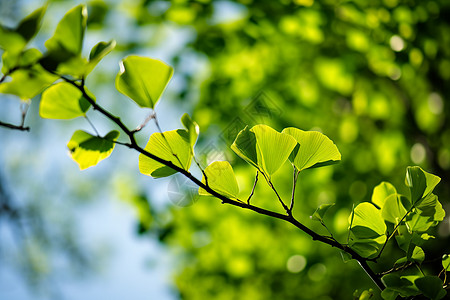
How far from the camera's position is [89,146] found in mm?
306

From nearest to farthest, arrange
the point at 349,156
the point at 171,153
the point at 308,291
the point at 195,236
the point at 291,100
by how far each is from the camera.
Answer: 1. the point at 171,153
2. the point at 291,100
3. the point at 349,156
4. the point at 308,291
5. the point at 195,236

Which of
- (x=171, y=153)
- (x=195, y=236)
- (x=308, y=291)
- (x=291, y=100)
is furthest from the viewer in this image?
(x=195, y=236)

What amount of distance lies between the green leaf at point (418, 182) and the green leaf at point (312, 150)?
0.23ft

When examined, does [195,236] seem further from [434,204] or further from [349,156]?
[434,204]

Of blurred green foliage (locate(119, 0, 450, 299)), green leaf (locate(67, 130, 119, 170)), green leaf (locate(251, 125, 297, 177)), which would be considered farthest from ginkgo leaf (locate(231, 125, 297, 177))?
blurred green foliage (locate(119, 0, 450, 299))

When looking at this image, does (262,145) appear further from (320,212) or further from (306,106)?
(306,106)

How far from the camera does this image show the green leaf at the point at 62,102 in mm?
283

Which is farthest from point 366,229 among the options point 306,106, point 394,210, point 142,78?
point 306,106

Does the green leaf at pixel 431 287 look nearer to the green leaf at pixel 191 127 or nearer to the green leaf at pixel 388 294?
the green leaf at pixel 388 294

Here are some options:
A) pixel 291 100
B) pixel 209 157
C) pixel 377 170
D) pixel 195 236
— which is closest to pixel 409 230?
pixel 209 157

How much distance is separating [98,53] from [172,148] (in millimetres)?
102

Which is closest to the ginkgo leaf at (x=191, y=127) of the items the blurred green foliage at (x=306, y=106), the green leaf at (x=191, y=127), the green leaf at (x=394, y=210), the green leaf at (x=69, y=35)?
the green leaf at (x=191, y=127)

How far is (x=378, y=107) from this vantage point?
1566mm

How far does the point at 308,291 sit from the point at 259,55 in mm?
1298
